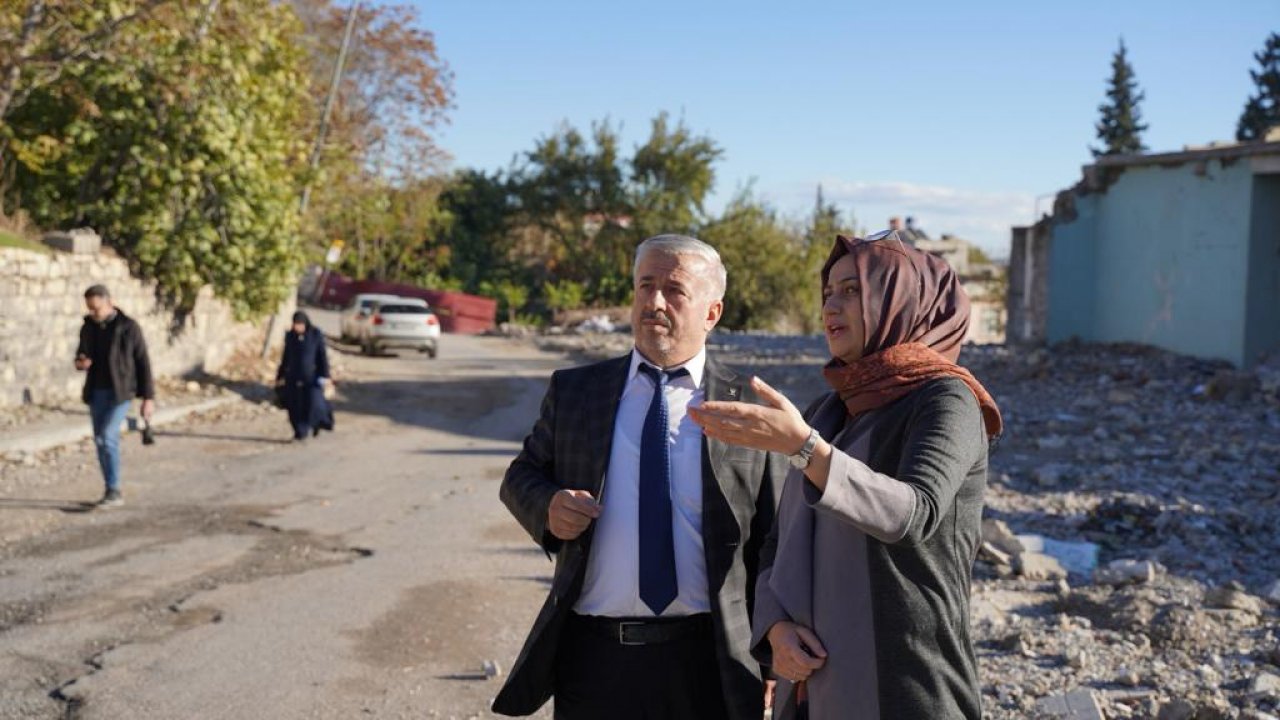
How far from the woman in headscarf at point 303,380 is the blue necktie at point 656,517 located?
12505mm

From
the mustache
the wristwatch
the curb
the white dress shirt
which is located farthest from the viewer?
the curb

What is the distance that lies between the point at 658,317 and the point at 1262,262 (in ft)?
62.9

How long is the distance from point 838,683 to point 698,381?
115 centimetres

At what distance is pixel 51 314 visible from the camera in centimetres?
1609

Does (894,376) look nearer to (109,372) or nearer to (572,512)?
(572,512)

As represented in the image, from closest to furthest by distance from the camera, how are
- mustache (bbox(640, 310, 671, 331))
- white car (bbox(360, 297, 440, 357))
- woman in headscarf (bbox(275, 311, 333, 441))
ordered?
1. mustache (bbox(640, 310, 671, 331))
2. woman in headscarf (bbox(275, 311, 333, 441))
3. white car (bbox(360, 297, 440, 357))

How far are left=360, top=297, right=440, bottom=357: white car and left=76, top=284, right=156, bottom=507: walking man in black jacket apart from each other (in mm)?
20103

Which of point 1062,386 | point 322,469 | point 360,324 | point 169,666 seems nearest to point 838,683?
point 169,666

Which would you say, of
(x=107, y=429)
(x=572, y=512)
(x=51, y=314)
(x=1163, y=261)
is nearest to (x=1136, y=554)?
(x=572, y=512)

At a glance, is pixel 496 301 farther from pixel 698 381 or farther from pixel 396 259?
pixel 698 381

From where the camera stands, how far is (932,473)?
8.41 ft

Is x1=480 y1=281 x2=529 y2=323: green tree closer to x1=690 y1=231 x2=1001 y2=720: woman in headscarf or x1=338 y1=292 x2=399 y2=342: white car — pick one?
x1=338 y1=292 x2=399 y2=342: white car

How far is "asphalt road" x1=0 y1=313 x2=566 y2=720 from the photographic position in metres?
5.84

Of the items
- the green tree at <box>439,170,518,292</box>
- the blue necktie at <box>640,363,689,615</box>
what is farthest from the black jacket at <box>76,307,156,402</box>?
the green tree at <box>439,170,518,292</box>
